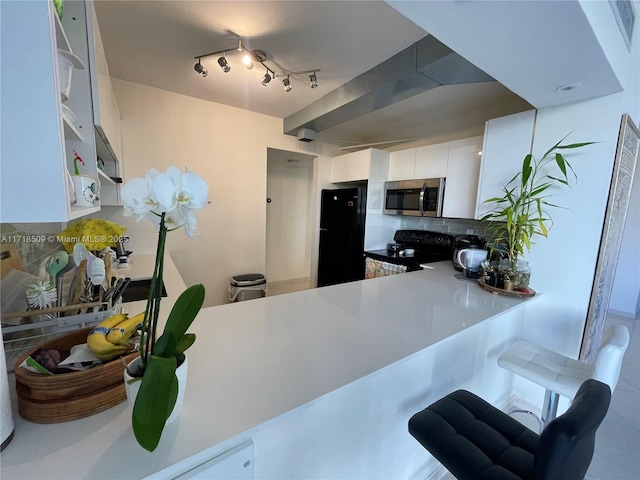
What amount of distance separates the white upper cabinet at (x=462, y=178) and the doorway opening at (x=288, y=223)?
7.55 feet

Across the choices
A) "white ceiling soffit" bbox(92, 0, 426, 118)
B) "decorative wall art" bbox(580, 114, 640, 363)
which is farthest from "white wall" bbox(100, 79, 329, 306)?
"decorative wall art" bbox(580, 114, 640, 363)

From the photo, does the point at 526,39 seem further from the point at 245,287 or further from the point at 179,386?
the point at 245,287

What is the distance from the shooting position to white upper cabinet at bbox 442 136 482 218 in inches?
93.6

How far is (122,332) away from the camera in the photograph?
26.0 inches

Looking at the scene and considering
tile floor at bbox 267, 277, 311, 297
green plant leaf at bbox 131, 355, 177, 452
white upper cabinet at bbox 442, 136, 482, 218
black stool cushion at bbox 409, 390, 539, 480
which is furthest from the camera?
tile floor at bbox 267, 277, 311, 297

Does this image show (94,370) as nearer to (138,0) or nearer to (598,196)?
(138,0)

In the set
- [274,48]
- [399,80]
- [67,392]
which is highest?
[274,48]

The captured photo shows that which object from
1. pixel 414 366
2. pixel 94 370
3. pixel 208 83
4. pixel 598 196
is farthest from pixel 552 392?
pixel 208 83

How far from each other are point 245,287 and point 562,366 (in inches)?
108

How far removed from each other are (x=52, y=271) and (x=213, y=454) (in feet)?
2.66

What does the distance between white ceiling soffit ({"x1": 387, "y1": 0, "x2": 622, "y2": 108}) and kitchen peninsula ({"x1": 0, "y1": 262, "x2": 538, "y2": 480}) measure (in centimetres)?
117

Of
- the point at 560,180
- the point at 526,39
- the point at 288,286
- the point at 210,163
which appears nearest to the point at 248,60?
the point at 210,163

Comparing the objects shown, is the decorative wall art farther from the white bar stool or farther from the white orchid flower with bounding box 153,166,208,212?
the white orchid flower with bounding box 153,166,208,212

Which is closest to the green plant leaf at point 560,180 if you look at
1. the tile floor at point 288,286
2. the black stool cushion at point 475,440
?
the black stool cushion at point 475,440
